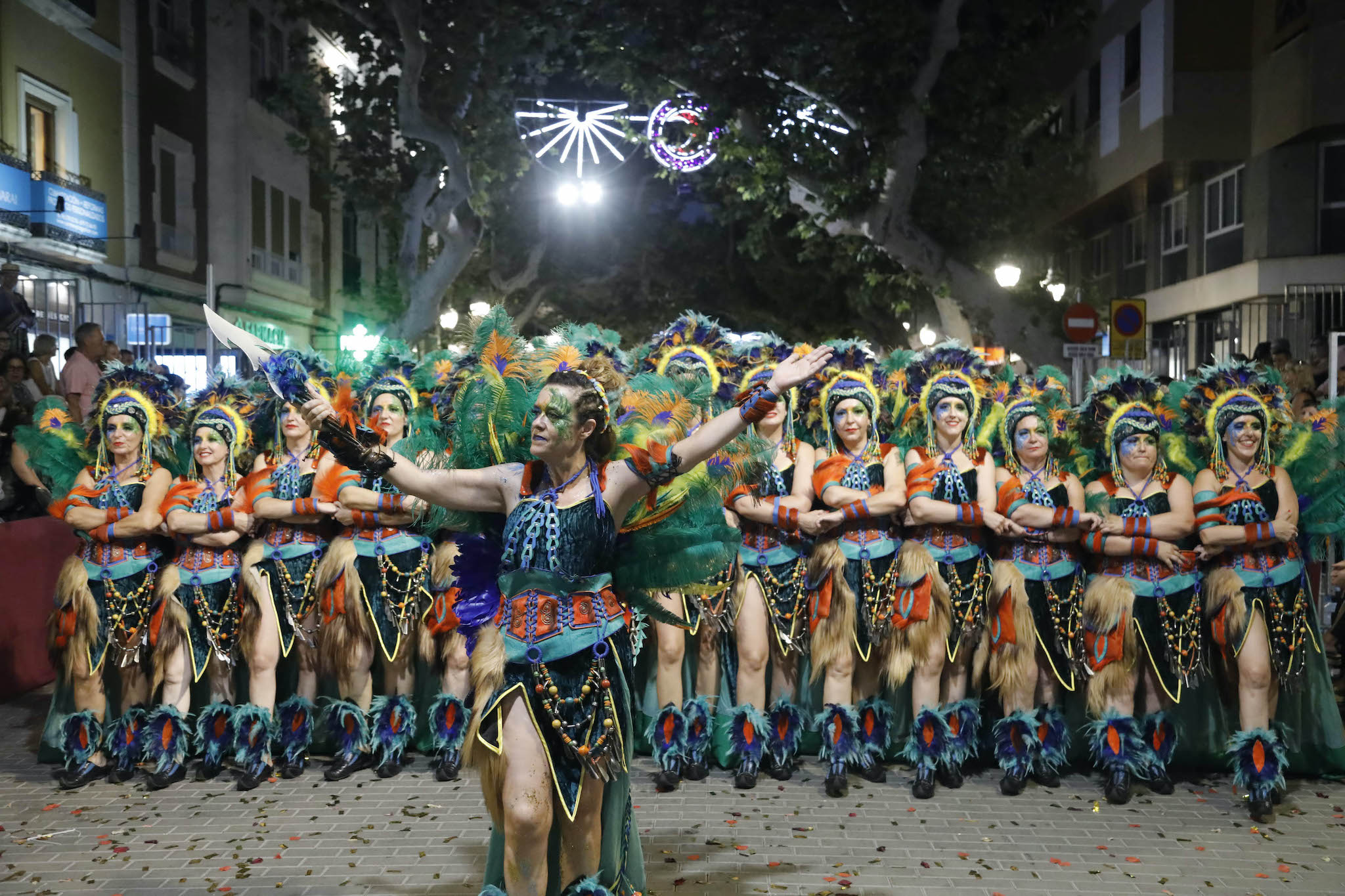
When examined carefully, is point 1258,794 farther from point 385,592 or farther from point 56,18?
point 56,18

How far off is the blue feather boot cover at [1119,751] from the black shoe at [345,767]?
3.88 meters

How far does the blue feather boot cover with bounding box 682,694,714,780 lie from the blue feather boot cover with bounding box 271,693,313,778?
6.72ft

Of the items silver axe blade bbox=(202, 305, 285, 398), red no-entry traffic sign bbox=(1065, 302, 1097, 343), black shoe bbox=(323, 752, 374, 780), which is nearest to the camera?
silver axe blade bbox=(202, 305, 285, 398)

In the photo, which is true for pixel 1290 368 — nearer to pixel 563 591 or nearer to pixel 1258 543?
pixel 1258 543

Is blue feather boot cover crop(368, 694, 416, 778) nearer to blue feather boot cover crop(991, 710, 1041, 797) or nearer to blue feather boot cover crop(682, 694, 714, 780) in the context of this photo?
blue feather boot cover crop(682, 694, 714, 780)

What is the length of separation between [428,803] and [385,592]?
1.17 m

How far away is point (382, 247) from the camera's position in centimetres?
4072

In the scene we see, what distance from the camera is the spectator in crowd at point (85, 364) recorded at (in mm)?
10954

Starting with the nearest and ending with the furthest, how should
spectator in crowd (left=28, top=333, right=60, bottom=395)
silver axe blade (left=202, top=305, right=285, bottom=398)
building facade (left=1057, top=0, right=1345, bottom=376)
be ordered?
silver axe blade (left=202, top=305, right=285, bottom=398) → spectator in crowd (left=28, top=333, right=60, bottom=395) → building facade (left=1057, top=0, right=1345, bottom=376)

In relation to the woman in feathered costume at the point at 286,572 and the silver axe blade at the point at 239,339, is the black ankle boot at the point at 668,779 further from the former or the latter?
the silver axe blade at the point at 239,339

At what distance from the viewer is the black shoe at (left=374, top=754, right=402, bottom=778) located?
693cm

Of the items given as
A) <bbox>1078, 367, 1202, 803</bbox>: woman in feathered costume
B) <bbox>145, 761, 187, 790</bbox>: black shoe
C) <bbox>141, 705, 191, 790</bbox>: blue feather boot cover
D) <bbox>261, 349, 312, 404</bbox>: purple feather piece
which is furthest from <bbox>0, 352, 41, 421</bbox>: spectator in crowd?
<bbox>1078, 367, 1202, 803</bbox>: woman in feathered costume

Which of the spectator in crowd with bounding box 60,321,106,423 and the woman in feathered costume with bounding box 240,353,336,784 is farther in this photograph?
the spectator in crowd with bounding box 60,321,106,423

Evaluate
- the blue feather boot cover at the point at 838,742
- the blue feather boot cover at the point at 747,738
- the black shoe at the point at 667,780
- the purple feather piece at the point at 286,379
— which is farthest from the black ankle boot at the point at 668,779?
the purple feather piece at the point at 286,379
